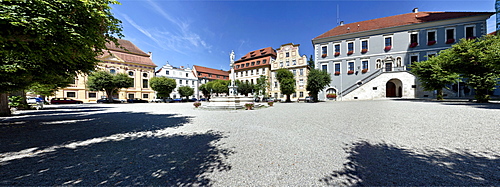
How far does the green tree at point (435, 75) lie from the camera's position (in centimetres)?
1816

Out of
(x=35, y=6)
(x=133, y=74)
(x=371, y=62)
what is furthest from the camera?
(x=133, y=74)

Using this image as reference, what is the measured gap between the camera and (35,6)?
395 cm

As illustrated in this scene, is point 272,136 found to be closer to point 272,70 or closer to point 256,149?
point 256,149

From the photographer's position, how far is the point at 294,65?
131 feet

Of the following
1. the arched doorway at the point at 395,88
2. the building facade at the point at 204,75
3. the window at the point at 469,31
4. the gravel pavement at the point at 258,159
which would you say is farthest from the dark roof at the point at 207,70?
the window at the point at 469,31

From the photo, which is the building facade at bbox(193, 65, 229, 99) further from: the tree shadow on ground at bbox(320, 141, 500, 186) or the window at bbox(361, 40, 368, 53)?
the tree shadow on ground at bbox(320, 141, 500, 186)

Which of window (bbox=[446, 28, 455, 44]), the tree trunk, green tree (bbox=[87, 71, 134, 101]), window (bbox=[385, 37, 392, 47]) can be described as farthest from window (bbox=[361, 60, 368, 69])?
green tree (bbox=[87, 71, 134, 101])

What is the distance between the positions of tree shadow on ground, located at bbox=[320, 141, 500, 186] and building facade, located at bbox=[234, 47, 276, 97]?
3944 centimetres

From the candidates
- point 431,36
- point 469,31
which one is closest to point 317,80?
point 431,36

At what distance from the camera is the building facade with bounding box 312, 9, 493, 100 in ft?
83.1

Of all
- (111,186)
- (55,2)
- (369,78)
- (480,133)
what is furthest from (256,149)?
(369,78)

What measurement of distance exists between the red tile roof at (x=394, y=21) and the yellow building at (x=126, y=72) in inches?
1674

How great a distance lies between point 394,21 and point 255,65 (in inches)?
1177

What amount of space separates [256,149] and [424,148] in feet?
13.2
